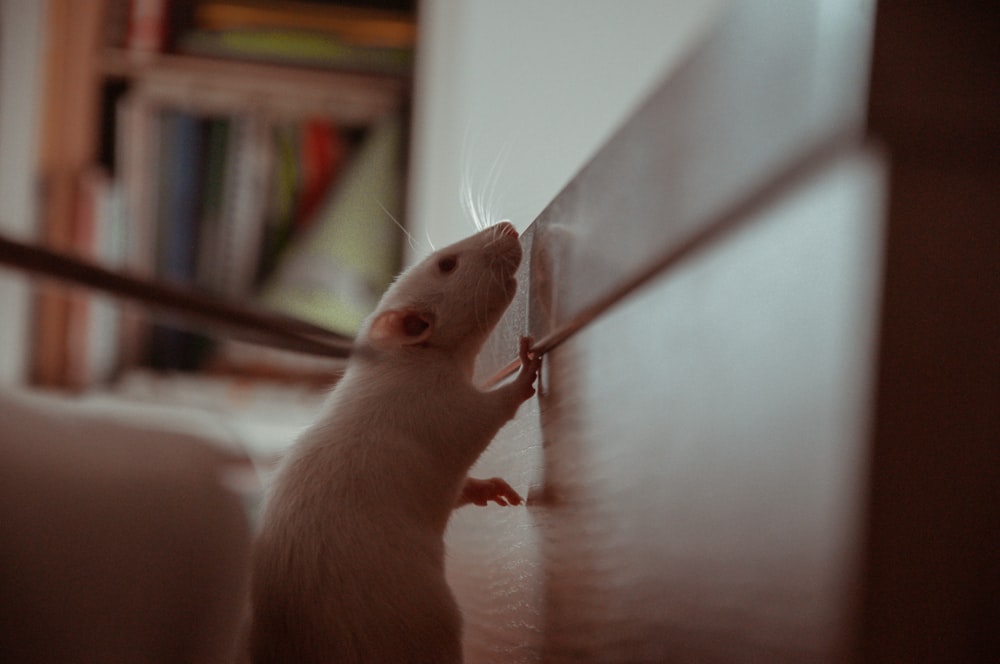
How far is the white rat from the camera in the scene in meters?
0.71

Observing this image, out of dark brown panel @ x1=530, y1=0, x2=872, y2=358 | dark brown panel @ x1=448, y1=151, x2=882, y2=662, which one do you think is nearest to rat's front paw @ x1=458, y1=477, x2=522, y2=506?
dark brown panel @ x1=448, y1=151, x2=882, y2=662

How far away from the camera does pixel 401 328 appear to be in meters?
0.98

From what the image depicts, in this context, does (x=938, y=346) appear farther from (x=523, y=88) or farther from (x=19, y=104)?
(x=19, y=104)

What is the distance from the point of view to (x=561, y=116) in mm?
1429

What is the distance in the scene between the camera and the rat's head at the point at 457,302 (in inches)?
37.2

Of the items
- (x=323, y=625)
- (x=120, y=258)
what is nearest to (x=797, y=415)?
(x=323, y=625)

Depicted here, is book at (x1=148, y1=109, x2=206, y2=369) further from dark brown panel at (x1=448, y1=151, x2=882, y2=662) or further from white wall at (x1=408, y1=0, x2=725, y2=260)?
dark brown panel at (x1=448, y1=151, x2=882, y2=662)

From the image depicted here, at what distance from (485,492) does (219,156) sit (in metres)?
1.73

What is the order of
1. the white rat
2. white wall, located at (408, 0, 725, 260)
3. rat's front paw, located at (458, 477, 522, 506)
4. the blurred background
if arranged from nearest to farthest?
the white rat
rat's front paw, located at (458, 477, 522, 506)
white wall, located at (408, 0, 725, 260)
the blurred background

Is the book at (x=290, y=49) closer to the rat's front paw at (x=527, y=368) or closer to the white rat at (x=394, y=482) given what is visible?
the white rat at (x=394, y=482)

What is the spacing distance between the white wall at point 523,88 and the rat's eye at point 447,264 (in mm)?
80

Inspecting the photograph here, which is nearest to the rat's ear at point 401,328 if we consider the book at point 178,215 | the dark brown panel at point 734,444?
the dark brown panel at point 734,444

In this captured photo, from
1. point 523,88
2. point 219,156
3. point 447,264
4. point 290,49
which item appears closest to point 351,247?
point 219,156

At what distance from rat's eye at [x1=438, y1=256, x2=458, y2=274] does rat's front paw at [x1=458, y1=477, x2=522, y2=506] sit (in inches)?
9.5
